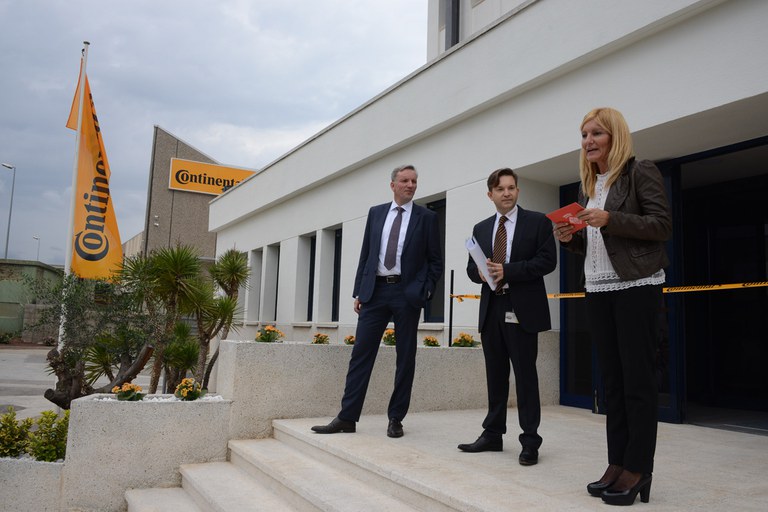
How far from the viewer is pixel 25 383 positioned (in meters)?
12.1

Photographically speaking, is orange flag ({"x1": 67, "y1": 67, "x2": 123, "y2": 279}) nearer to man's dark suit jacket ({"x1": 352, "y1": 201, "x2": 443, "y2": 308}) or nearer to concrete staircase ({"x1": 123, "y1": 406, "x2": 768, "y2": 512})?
concrete staircase ({"x1": 123, "y1": 406, "x2": 768, "y2": 512})

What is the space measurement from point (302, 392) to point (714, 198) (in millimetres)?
6037

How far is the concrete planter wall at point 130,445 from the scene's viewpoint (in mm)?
4469

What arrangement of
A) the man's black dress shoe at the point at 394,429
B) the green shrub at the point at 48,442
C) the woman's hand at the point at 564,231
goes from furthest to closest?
1. the green shrub at the point at 48,442
2. the man's black dress shoe at the point at 394,429
3. the woman's hand at the point at 564,231

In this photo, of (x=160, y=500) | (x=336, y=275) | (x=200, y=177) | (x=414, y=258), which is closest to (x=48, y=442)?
(x=160, y=500)

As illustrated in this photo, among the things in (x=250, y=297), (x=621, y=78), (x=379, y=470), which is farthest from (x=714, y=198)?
(x=250, y=297)

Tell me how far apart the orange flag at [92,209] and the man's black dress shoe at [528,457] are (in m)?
7.37

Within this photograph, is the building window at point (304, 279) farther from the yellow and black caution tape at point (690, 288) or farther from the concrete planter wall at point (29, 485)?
the concrete planter wall at point (29, 485)

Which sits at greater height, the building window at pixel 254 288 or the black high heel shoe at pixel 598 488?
the building window at pixel 254 288

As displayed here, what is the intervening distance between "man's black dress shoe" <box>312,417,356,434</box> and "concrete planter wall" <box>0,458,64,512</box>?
2.06m

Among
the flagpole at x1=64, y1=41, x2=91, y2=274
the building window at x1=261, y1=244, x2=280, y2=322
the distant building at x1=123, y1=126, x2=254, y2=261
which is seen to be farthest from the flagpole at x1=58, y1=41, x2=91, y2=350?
the distant building at x1=123, y1=126, x2=254, y2=261

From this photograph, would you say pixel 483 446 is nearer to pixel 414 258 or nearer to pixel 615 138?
pixel 414 258

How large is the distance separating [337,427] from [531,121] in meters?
4.31

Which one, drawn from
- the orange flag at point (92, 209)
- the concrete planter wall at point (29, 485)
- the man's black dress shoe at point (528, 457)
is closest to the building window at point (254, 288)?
the orange flag at point (92, 209)
